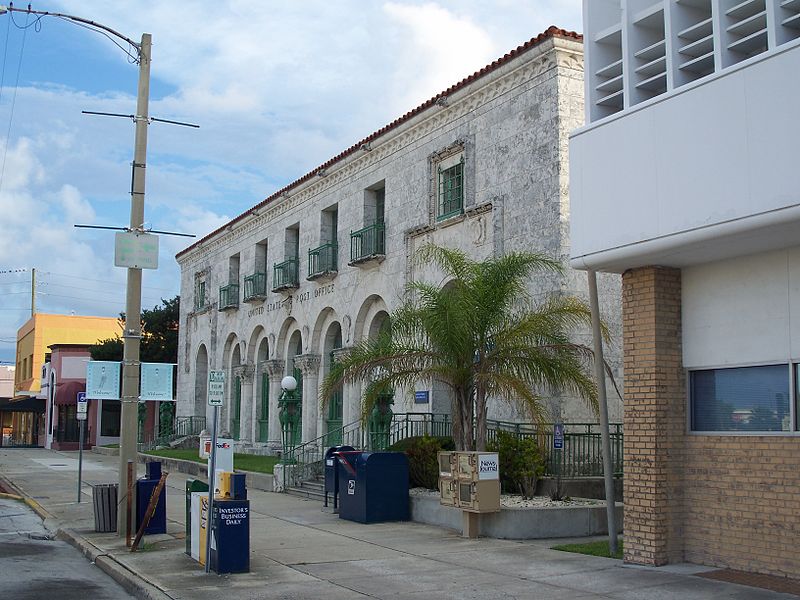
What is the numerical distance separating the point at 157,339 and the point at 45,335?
53.4ft

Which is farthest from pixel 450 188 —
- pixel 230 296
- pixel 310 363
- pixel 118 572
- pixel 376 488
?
pixel 230 296

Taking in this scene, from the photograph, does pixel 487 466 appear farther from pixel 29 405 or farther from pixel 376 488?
pixel 29 405

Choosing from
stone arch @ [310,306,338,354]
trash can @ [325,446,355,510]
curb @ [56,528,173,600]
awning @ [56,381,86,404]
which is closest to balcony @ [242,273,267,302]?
stone arch @ [310,306,338,354]

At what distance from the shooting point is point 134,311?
15555 millimetres

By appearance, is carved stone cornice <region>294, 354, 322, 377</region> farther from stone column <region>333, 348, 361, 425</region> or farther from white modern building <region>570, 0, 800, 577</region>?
white modern building <region>570, 0, 800, 577</region>

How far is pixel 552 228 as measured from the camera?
1780cm

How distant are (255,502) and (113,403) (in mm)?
35082

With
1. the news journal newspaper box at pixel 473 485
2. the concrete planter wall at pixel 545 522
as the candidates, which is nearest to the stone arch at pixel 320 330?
the news journal newspaper box at pixel 473 485

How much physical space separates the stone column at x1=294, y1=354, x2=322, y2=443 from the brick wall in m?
16.9

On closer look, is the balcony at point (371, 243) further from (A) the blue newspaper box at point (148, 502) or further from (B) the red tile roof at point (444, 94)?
(A) the blue newspaper box at point (148, 502)

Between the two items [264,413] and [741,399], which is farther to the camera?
[264,413]

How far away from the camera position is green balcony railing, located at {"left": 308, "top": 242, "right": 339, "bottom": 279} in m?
27.4

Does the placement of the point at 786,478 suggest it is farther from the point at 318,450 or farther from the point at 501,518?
the point at 318,450

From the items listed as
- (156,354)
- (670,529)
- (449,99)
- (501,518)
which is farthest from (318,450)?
(156,354)
